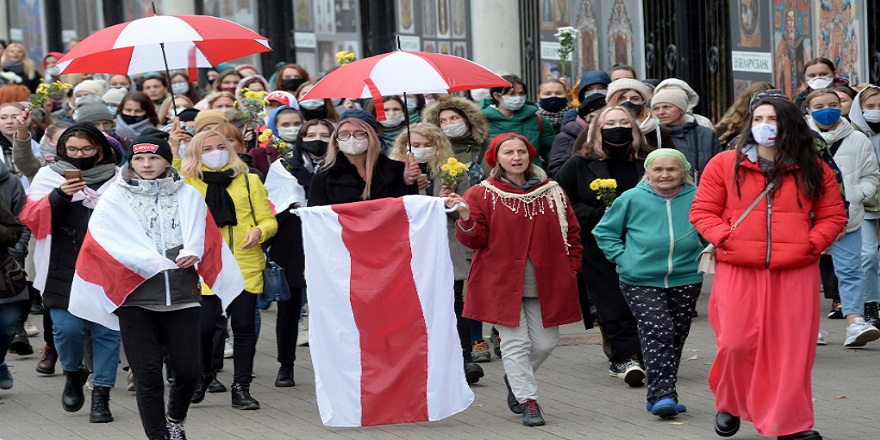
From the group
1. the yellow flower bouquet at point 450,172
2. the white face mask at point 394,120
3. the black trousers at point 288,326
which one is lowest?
the black trousers at point 288,326

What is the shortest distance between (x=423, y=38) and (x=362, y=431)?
12.3m

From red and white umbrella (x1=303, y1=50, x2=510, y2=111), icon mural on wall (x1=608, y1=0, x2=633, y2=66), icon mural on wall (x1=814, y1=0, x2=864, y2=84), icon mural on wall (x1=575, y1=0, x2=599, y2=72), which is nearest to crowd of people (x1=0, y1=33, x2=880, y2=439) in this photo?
red and white umbrella (x1=303, y1=50, x2=510, y2=111)

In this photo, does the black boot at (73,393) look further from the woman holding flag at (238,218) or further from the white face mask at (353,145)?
the white face mask at (353,145)

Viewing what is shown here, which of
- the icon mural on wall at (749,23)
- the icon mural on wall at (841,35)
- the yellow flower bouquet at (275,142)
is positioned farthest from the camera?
the icon mural on wall at (749,23)

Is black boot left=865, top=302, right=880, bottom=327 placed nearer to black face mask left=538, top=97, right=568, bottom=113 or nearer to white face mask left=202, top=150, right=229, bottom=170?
black face mask left=538, top=97, right=568, bottom=113

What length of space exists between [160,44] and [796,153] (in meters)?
4.81

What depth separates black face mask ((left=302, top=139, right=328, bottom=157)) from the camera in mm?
10111

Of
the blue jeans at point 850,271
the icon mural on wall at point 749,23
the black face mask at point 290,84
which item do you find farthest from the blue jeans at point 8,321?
the icon mural on wall at point 749,23

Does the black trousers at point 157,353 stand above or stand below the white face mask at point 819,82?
below

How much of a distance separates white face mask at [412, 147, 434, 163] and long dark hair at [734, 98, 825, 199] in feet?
9.65

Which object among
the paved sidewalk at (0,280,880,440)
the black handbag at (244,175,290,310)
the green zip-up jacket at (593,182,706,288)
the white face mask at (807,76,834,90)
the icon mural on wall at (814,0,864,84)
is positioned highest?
the icon mural on wall at (814,0,864,84)

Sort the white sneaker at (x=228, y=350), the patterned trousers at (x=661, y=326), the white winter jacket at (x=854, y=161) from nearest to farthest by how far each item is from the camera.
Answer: the patterned trousers at (x=661, y=326) < the white winter jacket at (x=854, y=161) < the white sneaker at (x=228, y=350)

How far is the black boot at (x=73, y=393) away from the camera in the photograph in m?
9.27

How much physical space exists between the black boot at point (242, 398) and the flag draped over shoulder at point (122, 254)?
1.26m
